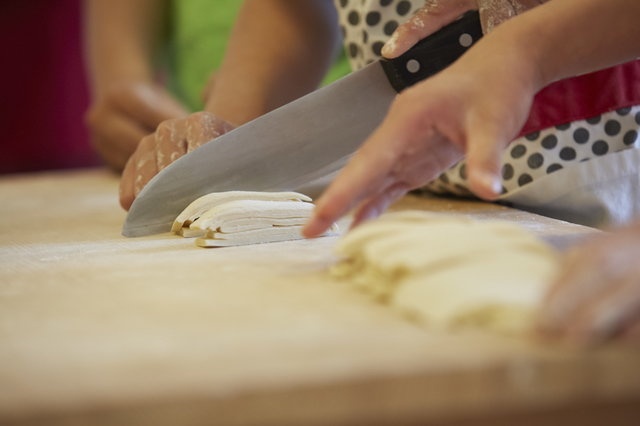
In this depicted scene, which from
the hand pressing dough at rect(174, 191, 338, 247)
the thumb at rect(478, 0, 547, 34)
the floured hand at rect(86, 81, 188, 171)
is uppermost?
the floured hand at rect(86, 81, 188, 171)

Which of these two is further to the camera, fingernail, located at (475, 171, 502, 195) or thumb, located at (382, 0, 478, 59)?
thumb, located at (382, 0, 478, 59)

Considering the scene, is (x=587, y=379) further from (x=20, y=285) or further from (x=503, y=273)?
(x=20, y=285)

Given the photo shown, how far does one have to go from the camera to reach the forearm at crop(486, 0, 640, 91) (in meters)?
0.77

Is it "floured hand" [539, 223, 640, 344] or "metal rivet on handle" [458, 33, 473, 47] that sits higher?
"metal rivet on handle" [458, 33, 473, 47]

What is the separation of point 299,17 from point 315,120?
0.74 m

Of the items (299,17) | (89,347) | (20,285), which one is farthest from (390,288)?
(299,17)

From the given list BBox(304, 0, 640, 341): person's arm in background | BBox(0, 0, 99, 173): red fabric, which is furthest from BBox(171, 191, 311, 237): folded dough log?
BBox(0, 0, 99, 173): red fabric

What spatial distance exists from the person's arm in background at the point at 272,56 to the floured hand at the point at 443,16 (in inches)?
23.2

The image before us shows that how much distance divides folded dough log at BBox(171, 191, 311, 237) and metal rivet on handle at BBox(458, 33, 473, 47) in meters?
0.39

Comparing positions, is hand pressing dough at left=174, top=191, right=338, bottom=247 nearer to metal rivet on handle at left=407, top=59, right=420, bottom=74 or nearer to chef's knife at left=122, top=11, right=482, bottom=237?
chef's knife at left=122, top=11, right=482, bottom=237

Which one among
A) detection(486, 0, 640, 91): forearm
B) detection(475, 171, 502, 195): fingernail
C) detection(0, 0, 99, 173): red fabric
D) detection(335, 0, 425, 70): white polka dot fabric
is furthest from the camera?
detection(0, 0, 99, 173): red fabric

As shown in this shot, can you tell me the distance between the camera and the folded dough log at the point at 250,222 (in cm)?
90

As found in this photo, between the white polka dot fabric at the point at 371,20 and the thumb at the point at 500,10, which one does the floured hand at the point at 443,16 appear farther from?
the white polka dot fabric at the point at 371,20


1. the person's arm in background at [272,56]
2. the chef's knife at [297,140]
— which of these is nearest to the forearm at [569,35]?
the chef's knife at [297,140]
